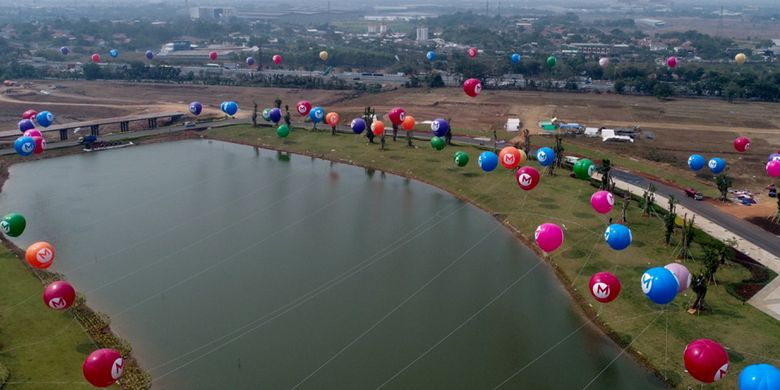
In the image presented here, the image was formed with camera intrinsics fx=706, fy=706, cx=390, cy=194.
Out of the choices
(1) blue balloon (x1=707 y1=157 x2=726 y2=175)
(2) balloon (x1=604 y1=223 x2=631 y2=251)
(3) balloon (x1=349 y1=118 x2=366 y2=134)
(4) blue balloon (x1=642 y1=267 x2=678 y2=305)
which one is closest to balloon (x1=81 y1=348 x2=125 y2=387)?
(4) blue balloon (x1=642 y1=267 x2=678 y2=305)

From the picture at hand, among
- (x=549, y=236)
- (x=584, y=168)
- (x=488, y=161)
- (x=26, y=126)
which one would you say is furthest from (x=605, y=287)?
(x=26, y=126)

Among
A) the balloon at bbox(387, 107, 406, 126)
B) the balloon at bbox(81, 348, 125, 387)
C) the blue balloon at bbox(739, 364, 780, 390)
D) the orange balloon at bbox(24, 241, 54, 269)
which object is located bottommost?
the balloon at bbox(81, 348, 125, 387)

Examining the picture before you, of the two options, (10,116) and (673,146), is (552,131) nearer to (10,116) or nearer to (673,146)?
(673,146)

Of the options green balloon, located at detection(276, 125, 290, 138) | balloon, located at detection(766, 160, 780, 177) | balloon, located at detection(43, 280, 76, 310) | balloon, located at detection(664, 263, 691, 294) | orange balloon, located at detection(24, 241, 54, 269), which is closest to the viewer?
balloon, located at detection(43, 280, 76, 310)

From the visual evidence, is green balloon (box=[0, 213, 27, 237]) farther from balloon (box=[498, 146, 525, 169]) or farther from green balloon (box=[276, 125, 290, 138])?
balloon (box=[498, 146, 525, 169])

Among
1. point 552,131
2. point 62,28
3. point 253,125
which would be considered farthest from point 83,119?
point 62,28

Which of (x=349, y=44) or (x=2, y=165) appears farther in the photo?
(x=349, y=44)
